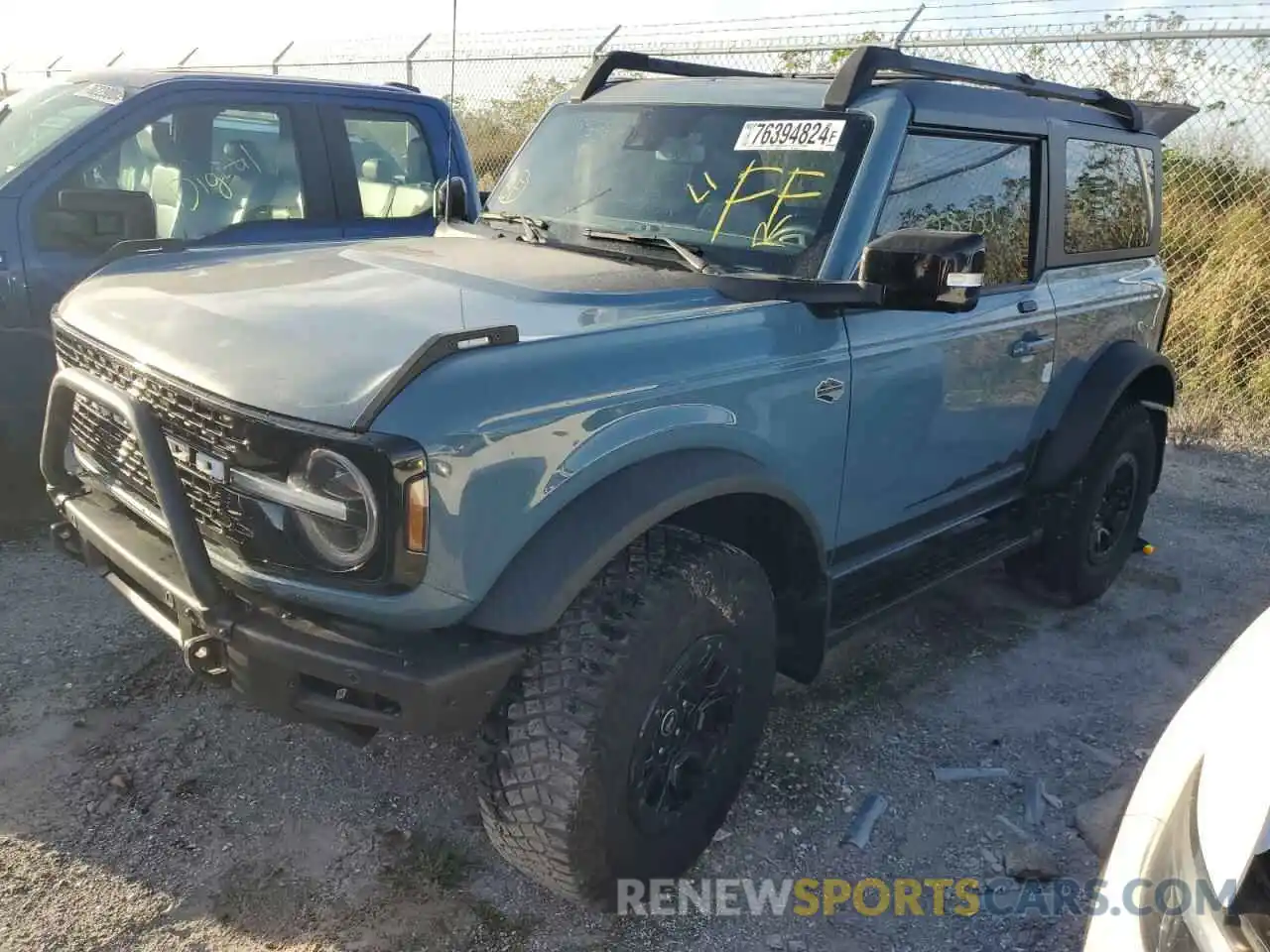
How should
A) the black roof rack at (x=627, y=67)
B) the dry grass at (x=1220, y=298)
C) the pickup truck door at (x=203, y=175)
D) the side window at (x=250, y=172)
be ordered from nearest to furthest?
the black roof rack at (x=627, y=67), the pickup truck door at (x=203, y=175), the side window at (x=250, y=172), the dry grass at (x=1220, y=298)

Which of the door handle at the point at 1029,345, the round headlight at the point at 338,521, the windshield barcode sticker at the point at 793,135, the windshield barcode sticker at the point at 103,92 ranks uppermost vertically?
the windshield barcode sticker at the point at 793,135

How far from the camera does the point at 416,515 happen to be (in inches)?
83.8

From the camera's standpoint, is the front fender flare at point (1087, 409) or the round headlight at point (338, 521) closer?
the round headlight at point (338, 521)

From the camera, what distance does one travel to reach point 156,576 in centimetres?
246

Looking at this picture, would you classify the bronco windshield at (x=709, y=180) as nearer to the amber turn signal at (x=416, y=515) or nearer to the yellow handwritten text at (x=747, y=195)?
the yellow handwritten text at (x=747, y=195)

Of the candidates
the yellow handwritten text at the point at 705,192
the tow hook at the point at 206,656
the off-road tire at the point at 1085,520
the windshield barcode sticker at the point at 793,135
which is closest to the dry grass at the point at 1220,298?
the off-road tire at the point at 1085,520

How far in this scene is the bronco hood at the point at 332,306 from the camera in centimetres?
226

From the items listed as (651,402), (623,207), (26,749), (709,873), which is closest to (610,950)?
(709,873)

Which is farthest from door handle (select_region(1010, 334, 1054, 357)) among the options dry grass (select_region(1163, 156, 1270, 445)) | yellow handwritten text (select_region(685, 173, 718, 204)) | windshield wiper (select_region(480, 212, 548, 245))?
dry grass (select_region(1163, 156, 1270, 445))

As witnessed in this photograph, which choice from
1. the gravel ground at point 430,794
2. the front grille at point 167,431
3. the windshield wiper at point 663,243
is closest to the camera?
the front grille at point 167,431

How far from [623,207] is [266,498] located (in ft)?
5.57

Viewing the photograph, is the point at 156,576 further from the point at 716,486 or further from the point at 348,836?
the point at 716,486

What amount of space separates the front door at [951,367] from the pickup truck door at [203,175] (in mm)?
2889

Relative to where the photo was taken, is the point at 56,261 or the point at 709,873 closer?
the point at 709,873
